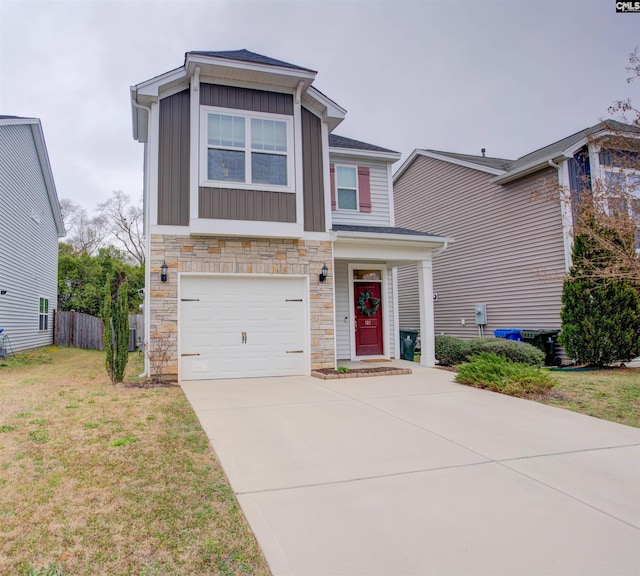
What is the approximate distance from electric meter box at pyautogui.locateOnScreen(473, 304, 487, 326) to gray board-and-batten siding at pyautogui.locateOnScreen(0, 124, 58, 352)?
13557mm

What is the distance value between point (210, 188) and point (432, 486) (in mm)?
6955

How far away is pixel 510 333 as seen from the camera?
1209 cm

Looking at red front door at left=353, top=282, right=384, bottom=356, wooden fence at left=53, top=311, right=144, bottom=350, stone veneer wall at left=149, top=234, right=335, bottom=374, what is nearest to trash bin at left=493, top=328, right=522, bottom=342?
red front door at left=353, top=282, right=384, bottom=356

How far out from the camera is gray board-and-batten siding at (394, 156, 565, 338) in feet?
37.8

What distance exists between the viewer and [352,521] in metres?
2.85

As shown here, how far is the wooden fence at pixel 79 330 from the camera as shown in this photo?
1844 centimetres

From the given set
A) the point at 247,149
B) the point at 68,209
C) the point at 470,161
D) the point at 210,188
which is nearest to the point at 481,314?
the point at 470,161

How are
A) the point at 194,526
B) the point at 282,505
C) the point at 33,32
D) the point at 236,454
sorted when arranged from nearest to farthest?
the point at 194,526 < the point at 282,505 < the point at 236,454 < the point at 33,32

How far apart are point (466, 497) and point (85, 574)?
2419mm

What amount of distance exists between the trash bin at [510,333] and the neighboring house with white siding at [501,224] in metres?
0.32

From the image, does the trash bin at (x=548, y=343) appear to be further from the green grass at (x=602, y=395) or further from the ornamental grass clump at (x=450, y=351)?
the ornamental grass clump at (x=450, y=351)

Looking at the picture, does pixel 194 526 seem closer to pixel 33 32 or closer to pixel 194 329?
pixel 194 329

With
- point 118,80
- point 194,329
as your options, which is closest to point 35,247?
point 118,80

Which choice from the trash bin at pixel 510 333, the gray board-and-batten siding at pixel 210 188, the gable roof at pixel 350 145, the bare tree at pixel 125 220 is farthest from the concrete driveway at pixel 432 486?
the bare tree at pixel 125 220
